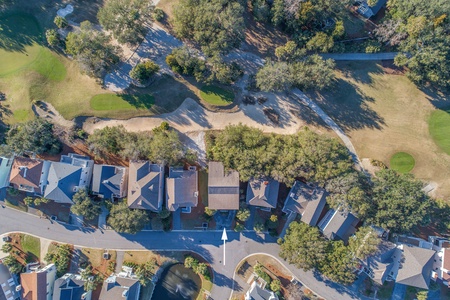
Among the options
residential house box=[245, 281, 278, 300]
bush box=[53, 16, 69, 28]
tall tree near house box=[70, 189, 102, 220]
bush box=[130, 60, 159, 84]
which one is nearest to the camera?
tall tree near house box=[70, 189, 102, 220]

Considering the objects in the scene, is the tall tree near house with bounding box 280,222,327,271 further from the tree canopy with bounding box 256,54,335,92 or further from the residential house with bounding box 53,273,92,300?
the residential house with bounding box 53,273,92,300

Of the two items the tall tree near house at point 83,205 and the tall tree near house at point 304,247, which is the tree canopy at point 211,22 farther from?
the tall tree near house at point 304,247

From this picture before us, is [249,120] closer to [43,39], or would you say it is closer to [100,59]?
[100,59]

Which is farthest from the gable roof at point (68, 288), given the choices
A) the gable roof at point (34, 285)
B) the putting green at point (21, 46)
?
the putting green at point (21, 46)

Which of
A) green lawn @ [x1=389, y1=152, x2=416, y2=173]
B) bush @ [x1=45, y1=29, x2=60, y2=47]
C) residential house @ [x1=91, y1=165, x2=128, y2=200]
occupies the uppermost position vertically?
green lawn @ [x1=389, y1=152, x2=416, y2=173]

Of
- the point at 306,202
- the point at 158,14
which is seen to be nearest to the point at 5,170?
the point at 158,14

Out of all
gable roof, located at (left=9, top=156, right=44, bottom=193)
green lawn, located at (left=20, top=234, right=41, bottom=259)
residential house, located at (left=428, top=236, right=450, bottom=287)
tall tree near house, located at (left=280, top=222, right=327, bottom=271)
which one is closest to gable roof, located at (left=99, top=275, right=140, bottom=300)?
green lawn, located at (left=20, top=234, right=41, bottom=259)
